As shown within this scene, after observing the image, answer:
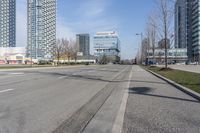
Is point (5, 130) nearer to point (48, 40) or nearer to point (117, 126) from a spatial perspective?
point (117, 126)

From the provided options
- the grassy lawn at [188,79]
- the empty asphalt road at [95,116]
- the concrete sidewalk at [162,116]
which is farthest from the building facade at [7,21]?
the concrete sidewalk at [162,116]

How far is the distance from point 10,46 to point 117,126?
165 m

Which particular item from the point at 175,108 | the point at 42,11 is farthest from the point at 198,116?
the point at 42,11

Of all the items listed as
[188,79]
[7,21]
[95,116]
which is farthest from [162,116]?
[7,21]

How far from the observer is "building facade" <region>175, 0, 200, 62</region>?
56188mm

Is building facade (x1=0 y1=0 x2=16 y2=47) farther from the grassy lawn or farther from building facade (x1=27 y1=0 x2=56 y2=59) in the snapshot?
the grassy lawn

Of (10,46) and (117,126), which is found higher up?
(10,46)

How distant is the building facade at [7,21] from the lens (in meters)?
132

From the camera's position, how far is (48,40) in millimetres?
133625

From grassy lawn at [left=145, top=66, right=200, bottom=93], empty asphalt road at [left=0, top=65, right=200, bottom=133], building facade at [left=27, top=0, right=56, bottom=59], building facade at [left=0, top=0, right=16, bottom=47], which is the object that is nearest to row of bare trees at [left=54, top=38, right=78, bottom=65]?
building facade at [left=27, top=0, right=56, bottom=59]

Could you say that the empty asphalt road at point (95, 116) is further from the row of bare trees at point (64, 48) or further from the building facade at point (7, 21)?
the building facade at point (7, 21)

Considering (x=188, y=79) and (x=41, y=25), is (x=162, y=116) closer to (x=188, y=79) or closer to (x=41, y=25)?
(x=188, y=79)

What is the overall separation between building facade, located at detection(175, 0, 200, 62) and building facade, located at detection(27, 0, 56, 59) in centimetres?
4743

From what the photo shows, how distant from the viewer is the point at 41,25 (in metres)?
121
